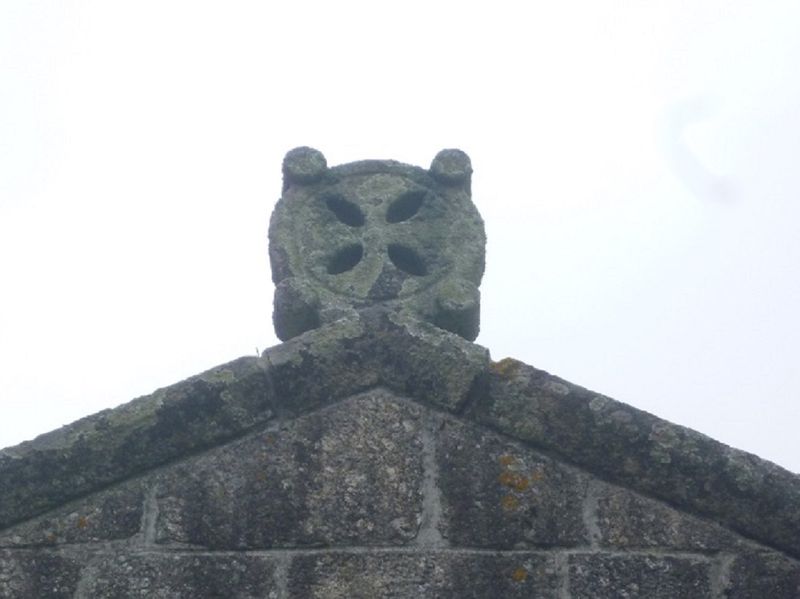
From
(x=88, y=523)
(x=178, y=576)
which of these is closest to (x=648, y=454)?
(x=178, y=576)

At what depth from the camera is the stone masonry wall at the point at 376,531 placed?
4316 mm

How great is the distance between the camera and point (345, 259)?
5.55 metres

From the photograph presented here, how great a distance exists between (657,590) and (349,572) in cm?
100

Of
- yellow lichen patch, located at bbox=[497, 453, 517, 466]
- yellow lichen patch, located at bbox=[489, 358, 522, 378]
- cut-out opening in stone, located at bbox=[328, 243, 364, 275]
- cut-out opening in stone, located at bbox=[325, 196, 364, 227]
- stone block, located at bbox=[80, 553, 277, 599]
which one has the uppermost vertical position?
cut-out opening in stone, located at bbox=[325, 196, 364, 227]

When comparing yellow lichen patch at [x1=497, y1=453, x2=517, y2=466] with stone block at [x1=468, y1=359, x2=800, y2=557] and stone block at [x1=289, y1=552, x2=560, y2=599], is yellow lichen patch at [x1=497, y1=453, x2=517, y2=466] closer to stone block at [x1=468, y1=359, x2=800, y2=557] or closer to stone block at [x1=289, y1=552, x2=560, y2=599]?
stone block at [x1=468, y1=359, x2=800, y2=557]

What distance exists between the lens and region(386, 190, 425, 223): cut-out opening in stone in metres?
5.73

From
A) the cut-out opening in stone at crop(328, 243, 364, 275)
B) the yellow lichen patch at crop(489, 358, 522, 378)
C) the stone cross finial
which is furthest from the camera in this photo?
the cut-out opening in stone at crop(328, 243, 364, 275)

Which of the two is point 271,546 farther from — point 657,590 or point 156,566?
point 657,590

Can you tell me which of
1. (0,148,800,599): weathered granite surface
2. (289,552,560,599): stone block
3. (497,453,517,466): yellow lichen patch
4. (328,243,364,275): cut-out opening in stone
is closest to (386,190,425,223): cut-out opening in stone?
(328,243,364,275): cut-out opening in stone

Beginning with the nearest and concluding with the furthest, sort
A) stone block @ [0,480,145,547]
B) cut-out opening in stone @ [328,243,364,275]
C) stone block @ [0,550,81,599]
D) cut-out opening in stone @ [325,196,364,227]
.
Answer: stone block @ [0,550,81,599] < stone block @ [0,480,145,547] < cut-out opening in stone @ [328,243,364,275] < cut-out opening in stone @ [325,196,364,227]

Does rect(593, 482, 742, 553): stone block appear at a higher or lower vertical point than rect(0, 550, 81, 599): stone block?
higher

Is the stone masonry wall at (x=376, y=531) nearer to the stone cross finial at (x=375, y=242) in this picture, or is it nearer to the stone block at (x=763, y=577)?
the stone block at (x=763, y=577)

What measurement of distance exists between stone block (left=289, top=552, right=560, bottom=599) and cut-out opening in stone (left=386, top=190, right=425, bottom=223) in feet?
5.91

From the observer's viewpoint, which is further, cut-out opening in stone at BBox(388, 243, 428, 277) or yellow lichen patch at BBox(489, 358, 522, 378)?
cut-out opening in stone at BBox(388, 243, 428, 277)
